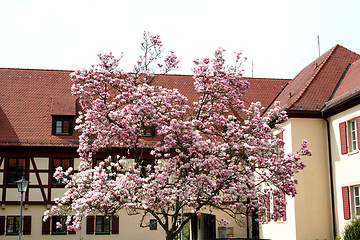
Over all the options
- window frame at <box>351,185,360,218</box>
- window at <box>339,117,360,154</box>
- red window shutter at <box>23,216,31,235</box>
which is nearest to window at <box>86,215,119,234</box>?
red window shutter at <box>23,216,31,235</box>

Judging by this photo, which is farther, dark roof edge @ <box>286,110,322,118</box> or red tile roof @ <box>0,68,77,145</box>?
red tile roof @ <box>0,68,77,145</box>

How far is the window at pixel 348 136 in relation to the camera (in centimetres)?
2156

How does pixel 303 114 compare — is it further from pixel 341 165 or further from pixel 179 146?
pixel 179 146

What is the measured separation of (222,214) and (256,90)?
8.74 m

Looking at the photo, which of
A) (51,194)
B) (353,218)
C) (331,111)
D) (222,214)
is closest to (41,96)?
(51,194)

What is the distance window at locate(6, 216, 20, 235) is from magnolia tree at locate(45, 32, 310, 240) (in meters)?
14.1

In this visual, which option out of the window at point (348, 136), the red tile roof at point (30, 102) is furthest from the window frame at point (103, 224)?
the window at point (348, 136)

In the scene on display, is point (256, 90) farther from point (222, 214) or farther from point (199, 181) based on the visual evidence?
point (199, 181)

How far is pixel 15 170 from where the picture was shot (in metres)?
29.5

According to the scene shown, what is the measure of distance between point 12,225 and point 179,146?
17374 mm

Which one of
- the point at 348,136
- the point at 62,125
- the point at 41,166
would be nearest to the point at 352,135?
the point at 348,136

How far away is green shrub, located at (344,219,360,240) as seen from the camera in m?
18.8

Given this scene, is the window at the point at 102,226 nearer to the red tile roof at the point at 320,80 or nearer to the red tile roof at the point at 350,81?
the red tile roof at the point at 320,80

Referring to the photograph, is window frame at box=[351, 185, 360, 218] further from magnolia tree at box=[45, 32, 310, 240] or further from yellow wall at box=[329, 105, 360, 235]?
magnolia tree at box=[45, 32, 310, 240]
